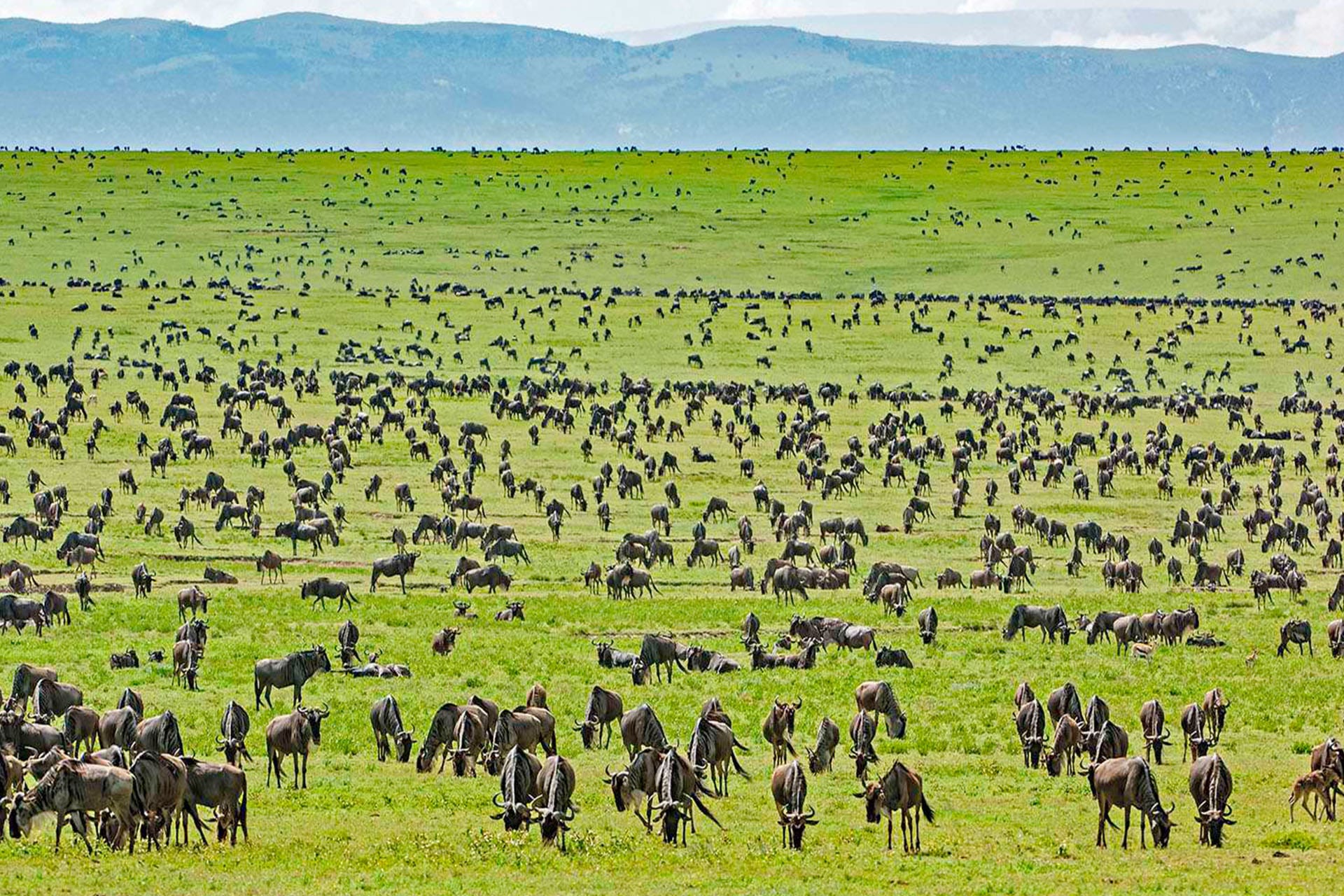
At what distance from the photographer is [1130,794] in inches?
841

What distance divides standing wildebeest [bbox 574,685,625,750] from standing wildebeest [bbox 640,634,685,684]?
4.61 metres

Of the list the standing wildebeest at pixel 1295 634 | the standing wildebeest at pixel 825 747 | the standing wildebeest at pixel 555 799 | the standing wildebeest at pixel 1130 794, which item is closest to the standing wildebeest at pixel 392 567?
the standing wildebeest at pixel 1295 634

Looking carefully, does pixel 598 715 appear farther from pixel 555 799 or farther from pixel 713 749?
pixel 555 799

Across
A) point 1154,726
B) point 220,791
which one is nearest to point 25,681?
point 220,791

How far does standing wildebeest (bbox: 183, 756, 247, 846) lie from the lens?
20984 mm

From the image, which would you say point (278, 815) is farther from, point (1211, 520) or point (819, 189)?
point (819, 189)

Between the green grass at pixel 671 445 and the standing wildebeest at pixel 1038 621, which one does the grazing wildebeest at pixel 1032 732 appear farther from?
the standing wildebeest at pixel 1038 621

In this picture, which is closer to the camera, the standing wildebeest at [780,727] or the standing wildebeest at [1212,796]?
the standing wildebeest at [1212,796]

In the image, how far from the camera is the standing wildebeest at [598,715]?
Result: 26.8 meters

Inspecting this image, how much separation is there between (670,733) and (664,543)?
71.6 feet

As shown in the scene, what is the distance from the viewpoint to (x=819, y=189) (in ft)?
540

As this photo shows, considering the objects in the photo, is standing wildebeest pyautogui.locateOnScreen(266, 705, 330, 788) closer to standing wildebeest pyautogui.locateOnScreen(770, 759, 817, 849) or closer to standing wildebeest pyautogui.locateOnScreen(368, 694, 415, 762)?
standing wildebeest pyautogui.locateOnScreen(368, 694, 415, 762)

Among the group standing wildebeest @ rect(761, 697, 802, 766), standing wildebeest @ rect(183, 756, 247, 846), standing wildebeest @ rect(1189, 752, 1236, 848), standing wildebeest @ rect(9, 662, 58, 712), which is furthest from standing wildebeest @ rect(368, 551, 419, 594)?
standing wildebeest @ rect(1189, 752, 1236, 848)

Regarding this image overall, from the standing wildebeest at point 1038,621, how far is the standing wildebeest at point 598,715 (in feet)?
41.7
